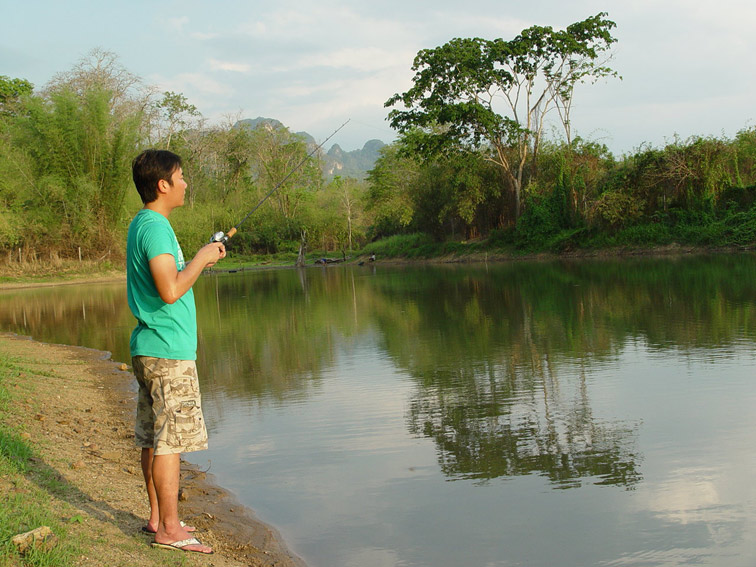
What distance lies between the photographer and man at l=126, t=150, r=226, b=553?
2.96m

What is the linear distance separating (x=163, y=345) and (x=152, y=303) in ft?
0.63

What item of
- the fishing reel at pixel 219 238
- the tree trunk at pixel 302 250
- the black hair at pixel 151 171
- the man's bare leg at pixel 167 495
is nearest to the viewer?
the man's bare leg at pixel 167 495

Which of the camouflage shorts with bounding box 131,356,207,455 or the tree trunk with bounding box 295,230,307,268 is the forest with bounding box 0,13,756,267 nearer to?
the tree trunk with bounding box 295,230,307,268

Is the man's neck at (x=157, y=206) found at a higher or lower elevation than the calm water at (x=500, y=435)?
higher

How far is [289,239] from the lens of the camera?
52.5 meters

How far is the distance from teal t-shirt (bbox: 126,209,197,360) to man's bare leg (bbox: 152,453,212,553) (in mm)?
453

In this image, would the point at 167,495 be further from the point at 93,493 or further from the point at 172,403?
the point at 93,493

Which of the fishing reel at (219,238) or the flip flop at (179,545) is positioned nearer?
the flip flop at (179,545)

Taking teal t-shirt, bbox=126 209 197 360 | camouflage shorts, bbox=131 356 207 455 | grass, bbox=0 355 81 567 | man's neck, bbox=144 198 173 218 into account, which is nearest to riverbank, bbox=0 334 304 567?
grass, bbox=0 355 81 567

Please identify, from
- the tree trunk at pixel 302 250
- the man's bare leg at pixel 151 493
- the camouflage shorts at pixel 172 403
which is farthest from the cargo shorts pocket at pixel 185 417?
the tree trunk at pixel 302 250

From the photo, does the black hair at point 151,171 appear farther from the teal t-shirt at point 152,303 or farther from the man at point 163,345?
the teal t-shirt at point 152,303

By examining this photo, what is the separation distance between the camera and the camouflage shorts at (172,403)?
296 centimetres

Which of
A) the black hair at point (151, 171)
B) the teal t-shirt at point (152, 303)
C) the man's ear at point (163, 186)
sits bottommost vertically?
the teal t-shirt at point (152, 303)

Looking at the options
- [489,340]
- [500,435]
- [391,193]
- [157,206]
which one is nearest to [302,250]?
[391,193]
